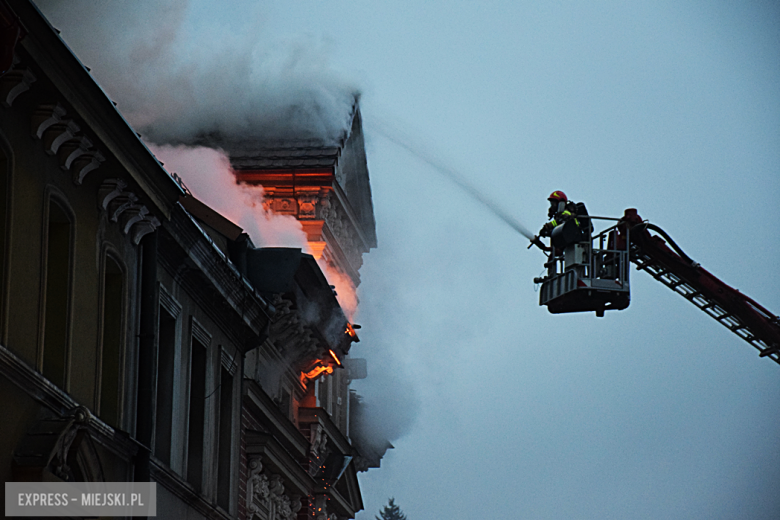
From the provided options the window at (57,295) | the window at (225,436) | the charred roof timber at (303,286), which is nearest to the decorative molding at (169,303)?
the window at (225,436)

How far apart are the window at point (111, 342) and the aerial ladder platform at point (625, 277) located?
8794 mm

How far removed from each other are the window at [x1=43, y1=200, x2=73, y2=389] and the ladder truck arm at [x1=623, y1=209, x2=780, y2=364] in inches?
497

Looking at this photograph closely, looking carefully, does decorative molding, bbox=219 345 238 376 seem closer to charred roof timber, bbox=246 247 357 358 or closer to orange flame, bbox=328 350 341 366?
charred roof timber, bbox=246 247 357 358

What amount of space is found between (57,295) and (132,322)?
6.91 feet

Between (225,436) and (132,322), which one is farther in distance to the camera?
(225,436)

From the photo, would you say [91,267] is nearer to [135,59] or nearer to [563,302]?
[563,302]

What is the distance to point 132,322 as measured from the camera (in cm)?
1539

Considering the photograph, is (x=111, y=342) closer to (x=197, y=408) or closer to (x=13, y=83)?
(x=13, y=83)

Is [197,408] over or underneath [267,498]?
over

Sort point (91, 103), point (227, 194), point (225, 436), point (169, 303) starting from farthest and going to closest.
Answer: point (227, 194), point (225, 436), point (169, 303), point (91, 103)

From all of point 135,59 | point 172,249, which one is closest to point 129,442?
point 172,249

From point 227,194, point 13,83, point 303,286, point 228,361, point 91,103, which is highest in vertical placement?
point 227,194

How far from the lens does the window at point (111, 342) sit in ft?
47.8

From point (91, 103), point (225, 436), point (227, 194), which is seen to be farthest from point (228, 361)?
point (227, 194)
